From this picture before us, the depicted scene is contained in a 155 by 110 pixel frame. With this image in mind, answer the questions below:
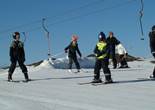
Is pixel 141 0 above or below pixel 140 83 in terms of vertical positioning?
above

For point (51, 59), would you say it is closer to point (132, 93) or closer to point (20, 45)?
point (20, 45)

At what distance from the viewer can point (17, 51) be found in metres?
16.5

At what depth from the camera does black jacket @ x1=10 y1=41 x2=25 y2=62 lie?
1639cm

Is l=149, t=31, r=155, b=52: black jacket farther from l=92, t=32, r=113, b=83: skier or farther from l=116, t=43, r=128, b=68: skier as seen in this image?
l=116, t=43, r=128, b=68: skier

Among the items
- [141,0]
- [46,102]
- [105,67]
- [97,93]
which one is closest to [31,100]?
[46,102]

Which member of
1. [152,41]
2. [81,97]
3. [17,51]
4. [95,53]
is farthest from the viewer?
[17,51]

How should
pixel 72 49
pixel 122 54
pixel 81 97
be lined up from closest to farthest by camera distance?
1. pixel 81 97
2. pixel 72 49
3. pixel 122 54

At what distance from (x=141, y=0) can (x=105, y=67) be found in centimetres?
1071

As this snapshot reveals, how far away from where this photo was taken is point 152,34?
1562 cm

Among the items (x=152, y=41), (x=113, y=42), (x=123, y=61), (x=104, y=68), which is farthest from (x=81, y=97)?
(x=123, y=61)

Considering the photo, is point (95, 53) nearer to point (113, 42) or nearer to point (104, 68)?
point (104, 68)

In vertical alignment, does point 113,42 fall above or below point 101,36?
above

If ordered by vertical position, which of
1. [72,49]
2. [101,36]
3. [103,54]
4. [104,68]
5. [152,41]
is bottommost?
[104,68]

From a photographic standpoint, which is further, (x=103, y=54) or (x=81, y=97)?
(x=103, y=54)
